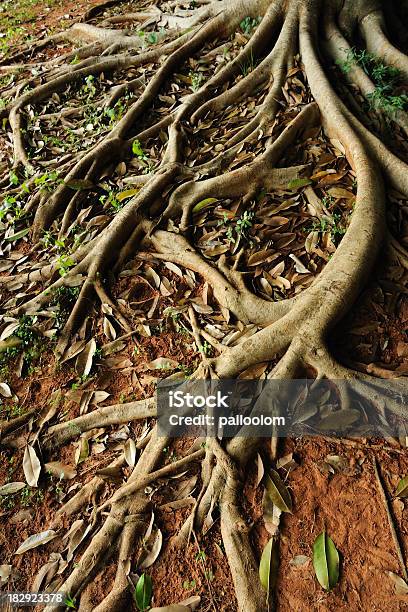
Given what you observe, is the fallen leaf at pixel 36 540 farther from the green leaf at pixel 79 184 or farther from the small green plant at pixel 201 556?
the green leaf at pixel 79 184

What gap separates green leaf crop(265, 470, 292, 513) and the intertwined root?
0.49 ft

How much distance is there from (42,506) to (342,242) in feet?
7.56

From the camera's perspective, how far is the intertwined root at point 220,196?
249 centimetres

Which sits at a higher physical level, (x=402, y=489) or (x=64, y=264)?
(x=64, y=264)

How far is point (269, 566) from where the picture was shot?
2.22 m

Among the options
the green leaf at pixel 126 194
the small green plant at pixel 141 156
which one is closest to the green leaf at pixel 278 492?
the green leaf at pixel 126 194

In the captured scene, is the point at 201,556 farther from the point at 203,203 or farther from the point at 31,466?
the point at 203,203

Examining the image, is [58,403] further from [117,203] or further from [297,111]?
[297,111]

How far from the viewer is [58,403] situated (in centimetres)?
305

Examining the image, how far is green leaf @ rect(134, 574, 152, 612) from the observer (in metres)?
2.24

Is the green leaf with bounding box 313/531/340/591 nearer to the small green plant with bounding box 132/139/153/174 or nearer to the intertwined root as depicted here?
the intertwined root

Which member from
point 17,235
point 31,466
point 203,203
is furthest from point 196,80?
point 31,466

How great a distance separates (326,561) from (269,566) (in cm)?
25

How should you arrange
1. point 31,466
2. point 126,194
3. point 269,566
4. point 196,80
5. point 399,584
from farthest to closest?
point 196,80, point 126,194, point 31,466, point 269,566, point 399,584
